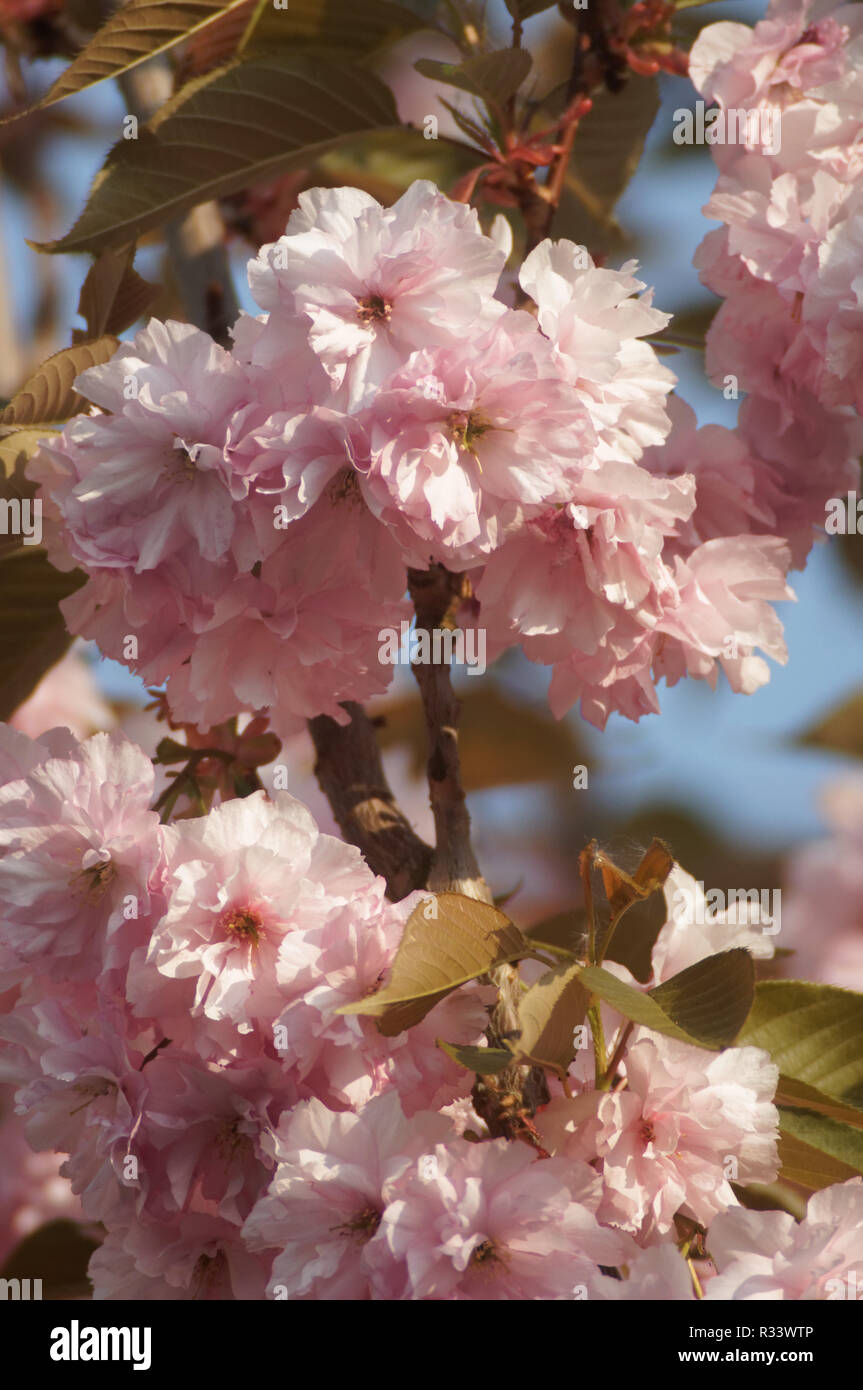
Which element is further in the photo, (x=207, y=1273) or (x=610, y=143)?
(x=610, y=143)

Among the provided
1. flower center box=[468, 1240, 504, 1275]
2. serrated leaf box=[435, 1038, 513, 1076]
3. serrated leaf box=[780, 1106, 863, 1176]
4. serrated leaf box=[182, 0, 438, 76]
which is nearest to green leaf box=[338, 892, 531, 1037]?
serrated leaf box=[435, 1038, 513, 1076]

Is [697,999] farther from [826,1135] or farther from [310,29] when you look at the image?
[310,29]

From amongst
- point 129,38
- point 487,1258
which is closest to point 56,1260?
point 487,1258

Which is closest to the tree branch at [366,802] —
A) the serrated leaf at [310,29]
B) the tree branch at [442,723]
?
the tree branch at [442,723]

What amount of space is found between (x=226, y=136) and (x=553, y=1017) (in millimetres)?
881

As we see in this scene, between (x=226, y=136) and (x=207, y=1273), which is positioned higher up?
(x=226, y=136)

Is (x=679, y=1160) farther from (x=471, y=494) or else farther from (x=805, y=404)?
(x=805, y=404)

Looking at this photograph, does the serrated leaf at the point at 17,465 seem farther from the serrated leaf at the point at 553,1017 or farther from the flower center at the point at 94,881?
the serrated leaf at the point at 553,1017

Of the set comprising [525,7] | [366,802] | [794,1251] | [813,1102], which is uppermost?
[525,7]

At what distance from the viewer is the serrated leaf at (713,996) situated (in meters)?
0.89

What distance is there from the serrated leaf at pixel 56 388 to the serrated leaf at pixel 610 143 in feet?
2.32

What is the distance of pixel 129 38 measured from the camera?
123 centimetres

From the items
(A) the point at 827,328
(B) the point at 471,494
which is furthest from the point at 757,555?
(B) the point at 471,494

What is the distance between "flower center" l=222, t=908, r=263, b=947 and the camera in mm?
1005
